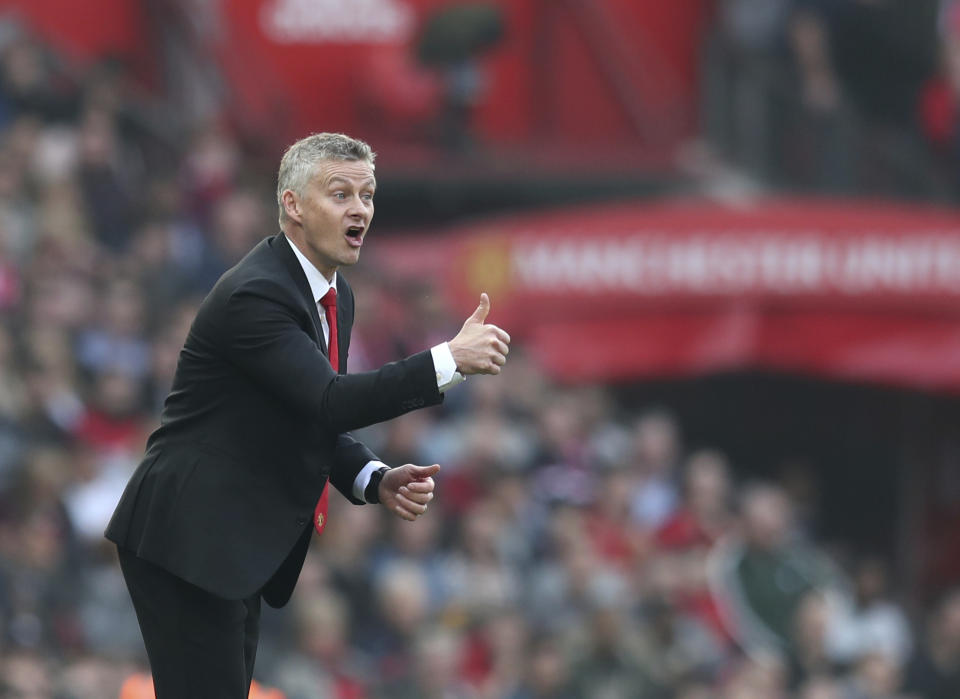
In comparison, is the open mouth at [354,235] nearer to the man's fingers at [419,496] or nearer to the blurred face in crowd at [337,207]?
the blurred face in crowd at [337,207]

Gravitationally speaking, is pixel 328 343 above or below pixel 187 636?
above

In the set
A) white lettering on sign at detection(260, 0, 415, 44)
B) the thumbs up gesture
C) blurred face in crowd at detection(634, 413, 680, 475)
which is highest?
the thumbs up gesture

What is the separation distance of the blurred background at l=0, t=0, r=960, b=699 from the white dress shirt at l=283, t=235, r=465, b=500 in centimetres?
309

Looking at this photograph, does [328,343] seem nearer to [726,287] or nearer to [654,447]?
[654,447]

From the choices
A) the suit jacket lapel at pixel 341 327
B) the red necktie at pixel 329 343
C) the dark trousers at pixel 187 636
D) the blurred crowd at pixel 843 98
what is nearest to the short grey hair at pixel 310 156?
the red necktie at pixel 329 343

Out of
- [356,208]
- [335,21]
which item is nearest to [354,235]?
[356,208]

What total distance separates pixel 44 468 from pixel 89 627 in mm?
804

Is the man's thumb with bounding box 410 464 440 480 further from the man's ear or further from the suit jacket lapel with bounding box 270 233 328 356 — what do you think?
the man's ear

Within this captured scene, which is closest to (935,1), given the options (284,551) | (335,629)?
(335,629)

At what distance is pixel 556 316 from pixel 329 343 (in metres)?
8.45

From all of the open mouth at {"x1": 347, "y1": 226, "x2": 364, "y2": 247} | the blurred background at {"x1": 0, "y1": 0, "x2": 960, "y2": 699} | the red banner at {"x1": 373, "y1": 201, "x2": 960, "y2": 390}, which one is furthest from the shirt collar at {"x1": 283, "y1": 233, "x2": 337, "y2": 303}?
the red banner at {"x1": 373, "y1": 201, "x2": 960, "y2": 390}

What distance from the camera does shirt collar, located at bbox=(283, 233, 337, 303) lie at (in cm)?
464

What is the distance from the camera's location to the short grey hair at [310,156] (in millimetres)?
4578

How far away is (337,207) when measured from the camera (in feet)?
15.0
